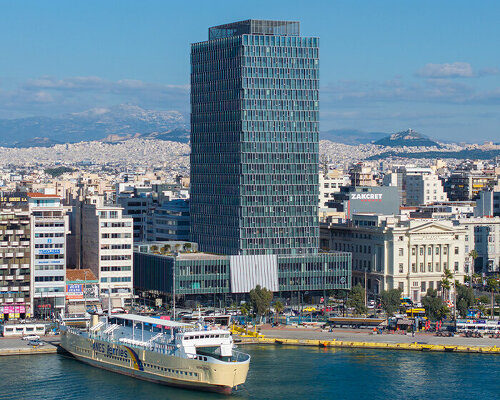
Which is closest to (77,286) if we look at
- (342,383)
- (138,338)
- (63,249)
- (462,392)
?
(63,249)

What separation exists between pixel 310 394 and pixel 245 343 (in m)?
24.9

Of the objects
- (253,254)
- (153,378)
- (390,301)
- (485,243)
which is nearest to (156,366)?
(153,378)

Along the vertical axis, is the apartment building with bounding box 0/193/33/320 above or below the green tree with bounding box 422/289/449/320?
above

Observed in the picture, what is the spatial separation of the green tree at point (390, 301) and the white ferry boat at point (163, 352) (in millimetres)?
35249

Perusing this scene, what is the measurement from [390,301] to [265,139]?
2649cm

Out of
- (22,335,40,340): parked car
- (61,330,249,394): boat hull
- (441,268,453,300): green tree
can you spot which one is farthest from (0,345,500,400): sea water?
(441,268,453,300): green tree

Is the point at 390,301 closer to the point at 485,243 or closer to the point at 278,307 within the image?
the point at 278,307

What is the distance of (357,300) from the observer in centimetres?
14475

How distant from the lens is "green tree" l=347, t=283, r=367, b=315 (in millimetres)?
143375

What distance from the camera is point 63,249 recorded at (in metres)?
141

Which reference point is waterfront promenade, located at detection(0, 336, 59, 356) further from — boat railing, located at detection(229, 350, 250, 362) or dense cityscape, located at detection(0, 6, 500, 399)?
boat railing, located at detection(229, 350, 250, 362)

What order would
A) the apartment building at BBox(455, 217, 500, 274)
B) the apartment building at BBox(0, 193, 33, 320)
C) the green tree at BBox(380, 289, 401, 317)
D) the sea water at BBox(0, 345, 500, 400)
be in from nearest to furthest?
the sea water at BBox(0, 345, 500, 400), the apartment building at BBox(0, 193, 33, 320), the green tree at BBox(380, 289, 401, 317), the apartment building at BBox(455, 217, 500, 274)

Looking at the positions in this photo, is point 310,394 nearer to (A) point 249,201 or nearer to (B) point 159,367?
(B) point 159,367

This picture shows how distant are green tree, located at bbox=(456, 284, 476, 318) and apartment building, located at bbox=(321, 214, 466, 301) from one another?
1331cm
